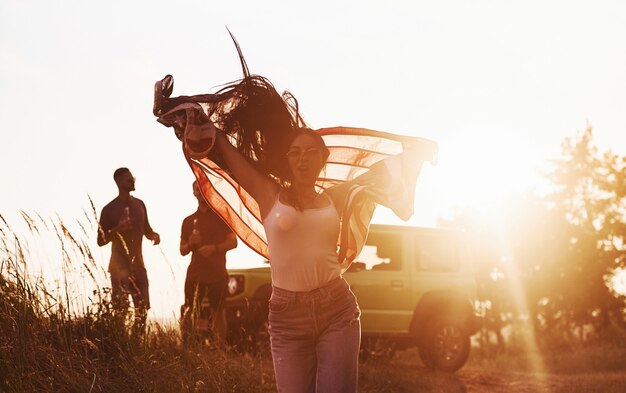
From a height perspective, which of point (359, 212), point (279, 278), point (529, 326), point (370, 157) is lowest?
point (529, 326)

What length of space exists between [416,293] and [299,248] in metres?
8.51

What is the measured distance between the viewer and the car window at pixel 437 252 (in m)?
12.4

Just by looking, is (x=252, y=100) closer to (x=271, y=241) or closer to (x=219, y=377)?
(x=271, y=241)

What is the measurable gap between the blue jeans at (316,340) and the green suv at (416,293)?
24.6 ft

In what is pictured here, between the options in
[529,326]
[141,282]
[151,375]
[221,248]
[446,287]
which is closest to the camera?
[151,375]

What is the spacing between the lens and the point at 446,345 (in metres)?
12.2

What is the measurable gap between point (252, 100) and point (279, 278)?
1110mm

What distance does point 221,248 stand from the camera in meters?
9.11

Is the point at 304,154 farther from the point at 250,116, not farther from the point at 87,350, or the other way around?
the point at 87,350

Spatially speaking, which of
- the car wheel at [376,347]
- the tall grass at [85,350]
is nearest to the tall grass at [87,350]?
the tall grass at [85,350]

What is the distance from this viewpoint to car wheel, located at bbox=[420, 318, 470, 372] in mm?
12086

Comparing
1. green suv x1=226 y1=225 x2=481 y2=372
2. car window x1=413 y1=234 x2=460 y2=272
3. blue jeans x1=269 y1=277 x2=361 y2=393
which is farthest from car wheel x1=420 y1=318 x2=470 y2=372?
blue jeans x1=269 y1=277 x2=361 y2=393

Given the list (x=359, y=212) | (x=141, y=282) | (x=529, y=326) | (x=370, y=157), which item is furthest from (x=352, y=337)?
(x=529, y=326)

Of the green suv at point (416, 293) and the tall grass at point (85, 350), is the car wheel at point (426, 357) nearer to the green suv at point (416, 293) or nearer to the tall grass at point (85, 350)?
the green suv at point (416, 293)
